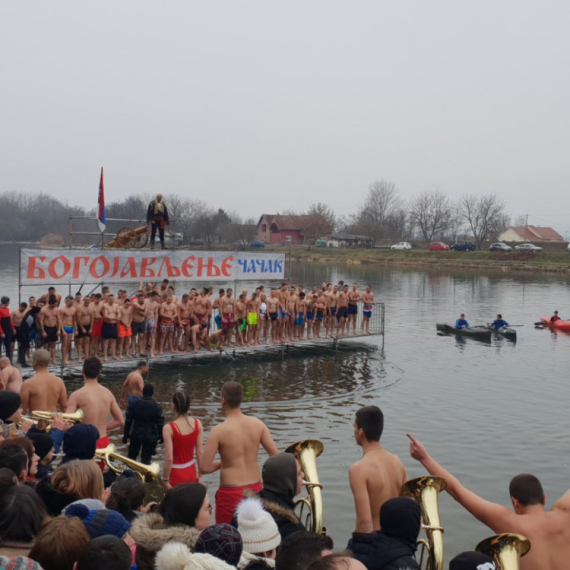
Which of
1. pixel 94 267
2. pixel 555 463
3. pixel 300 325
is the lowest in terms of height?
pixel 555 463

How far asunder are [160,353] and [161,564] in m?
16.2

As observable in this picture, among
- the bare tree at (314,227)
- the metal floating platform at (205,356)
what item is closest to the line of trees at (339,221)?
the bare tree at (314,227)

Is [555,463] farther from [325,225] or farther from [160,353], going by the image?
[325,225]

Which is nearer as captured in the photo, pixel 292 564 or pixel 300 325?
pixel 292 564

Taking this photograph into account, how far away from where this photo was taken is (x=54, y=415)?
309 inches

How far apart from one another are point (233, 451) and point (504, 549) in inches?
119

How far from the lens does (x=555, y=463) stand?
1265 cm

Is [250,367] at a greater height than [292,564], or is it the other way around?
[292,564]

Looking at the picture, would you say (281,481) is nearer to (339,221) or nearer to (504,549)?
(504,549)

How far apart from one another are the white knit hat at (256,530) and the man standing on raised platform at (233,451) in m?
2.48

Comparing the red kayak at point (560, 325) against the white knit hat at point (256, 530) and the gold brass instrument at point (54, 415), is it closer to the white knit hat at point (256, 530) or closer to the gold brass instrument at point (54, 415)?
the gold brass instrument at point (54, 415)

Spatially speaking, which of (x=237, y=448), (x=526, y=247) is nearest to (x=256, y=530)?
(x=237, y=448)

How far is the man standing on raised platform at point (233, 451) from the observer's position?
684 cm

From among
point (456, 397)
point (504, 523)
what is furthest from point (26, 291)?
point (504, 523)
